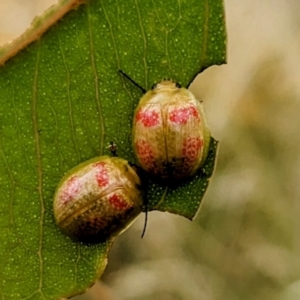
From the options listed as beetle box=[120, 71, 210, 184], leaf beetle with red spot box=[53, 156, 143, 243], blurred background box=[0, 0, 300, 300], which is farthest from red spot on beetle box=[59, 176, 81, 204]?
blurred background box=[0, 0, 300, 300]

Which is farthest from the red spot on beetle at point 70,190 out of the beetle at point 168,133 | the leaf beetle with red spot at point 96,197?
the beetle at point 168,133

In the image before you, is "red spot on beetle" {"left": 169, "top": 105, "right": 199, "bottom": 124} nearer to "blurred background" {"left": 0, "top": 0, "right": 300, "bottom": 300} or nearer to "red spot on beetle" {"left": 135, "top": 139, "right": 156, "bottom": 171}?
"red spot on beetle" {"left": 135, "top": 139, "right": 156, "bottom": 171}

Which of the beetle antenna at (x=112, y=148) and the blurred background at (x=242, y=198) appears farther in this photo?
the blurred background at (x=242, y=198)

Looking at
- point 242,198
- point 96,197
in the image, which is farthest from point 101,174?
point 242,198

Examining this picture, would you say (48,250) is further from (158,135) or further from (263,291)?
(263,291)

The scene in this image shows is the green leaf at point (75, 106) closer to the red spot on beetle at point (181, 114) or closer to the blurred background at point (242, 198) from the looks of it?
the red spot on beetle at point (181, 114)

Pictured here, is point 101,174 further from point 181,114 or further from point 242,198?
point 242,198
